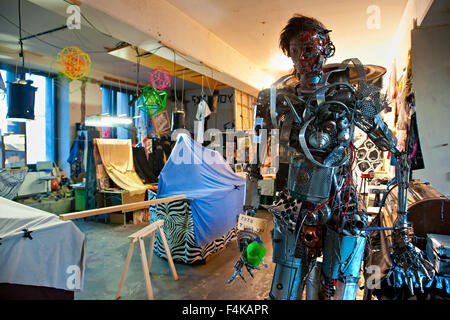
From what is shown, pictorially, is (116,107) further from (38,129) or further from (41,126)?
(38,129)

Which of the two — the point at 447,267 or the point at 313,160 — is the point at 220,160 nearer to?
the point at 313,160

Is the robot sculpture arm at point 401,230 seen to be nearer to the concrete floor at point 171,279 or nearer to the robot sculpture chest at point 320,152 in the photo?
the robot sculpture chest at point 320,152

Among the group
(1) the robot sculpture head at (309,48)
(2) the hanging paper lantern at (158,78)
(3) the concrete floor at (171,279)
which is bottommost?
(3) the concrete floor at (171,279)

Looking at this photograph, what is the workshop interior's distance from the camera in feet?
4.98

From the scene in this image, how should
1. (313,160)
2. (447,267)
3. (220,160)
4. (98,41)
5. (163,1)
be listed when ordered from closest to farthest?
(313,160), (447,267), (163,1), (220,160), (98,41)

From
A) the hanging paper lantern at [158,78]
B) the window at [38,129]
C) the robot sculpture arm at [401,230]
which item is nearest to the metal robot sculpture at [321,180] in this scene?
the robot sculpture arm at [401,230]

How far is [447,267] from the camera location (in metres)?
1.53

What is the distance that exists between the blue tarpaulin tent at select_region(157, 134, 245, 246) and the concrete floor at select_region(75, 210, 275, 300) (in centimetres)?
37

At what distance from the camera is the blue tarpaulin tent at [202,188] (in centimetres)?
316

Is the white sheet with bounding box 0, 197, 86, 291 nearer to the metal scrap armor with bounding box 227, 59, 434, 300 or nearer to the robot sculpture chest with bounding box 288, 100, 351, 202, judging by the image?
the metal scrap armor with bounding box 227, 59, 434, 300

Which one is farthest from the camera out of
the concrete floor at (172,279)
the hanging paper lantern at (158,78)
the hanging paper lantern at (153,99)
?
the hanging paper lantern at (158,78)

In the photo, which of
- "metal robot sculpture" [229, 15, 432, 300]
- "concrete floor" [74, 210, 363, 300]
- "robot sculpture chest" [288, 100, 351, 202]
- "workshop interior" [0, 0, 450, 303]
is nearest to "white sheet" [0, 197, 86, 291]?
"workshop interior" [0, 0, 450, 303]
